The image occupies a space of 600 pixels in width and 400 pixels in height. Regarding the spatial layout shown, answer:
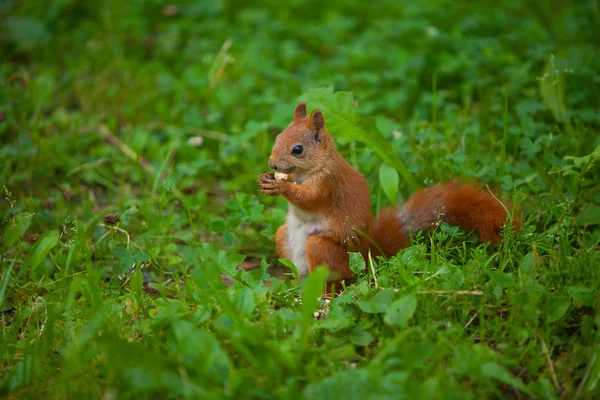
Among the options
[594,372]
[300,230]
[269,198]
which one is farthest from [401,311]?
[269,198]

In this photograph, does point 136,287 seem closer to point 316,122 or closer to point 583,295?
point 316,122

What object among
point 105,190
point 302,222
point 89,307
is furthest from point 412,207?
point 105,190

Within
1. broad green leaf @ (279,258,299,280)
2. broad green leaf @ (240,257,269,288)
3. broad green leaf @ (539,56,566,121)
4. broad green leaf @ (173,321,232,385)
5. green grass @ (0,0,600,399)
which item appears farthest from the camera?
broad green leaf @ (539,56,566,121)

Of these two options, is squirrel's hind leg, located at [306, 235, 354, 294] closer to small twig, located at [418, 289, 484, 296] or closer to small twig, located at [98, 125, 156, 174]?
small twig, located at [418, 289, 484, 296]

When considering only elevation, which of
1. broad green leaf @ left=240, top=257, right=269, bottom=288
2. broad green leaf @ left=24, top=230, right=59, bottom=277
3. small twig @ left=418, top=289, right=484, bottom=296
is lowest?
broad green leaf @ left=24, top=230, right=59, bottom=277

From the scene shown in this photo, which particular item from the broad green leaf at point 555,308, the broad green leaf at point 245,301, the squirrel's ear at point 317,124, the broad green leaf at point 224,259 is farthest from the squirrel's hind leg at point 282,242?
the broad green leaf at point 555,308

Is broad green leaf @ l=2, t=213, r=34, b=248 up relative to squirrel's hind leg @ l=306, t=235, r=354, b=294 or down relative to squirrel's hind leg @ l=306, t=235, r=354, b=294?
down

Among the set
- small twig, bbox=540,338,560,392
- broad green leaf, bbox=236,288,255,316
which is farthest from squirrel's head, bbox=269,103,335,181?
small twig, bbox=540,338,560,392

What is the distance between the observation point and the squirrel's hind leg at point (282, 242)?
251cm

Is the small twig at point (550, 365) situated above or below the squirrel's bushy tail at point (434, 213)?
below

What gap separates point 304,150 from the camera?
240 centimetres

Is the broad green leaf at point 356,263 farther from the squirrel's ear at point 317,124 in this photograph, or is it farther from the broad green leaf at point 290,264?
the squirrel's ear at point 317,124

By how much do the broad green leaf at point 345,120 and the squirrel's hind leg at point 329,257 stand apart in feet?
1.96

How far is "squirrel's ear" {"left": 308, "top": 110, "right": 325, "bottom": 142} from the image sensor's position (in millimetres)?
2391
